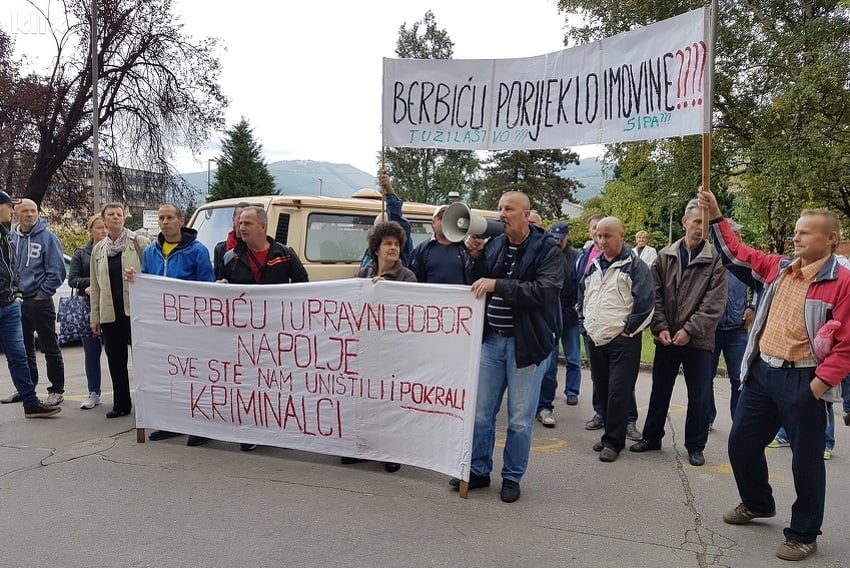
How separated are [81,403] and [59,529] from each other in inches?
125

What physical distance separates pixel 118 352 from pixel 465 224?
3.64 meters

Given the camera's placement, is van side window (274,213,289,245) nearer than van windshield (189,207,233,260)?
Yes

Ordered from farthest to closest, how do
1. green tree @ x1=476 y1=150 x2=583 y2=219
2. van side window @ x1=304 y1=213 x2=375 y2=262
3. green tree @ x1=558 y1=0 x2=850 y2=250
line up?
green tree @ x1=476 y1=150 x2=583 y2=219
green tree @ x1=558 y1=0 x2=850 y2=250
van side window @ x1=304 y1=213 x2=375 y2=262

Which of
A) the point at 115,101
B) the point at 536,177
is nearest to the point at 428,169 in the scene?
the point at 536,177

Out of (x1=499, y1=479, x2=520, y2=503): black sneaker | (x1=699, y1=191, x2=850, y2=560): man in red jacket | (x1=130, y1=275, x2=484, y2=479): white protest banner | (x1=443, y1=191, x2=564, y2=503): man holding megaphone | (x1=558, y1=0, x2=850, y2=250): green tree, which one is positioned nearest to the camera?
(x1=699, y1=191, x2=850, y2=560): man in red jacket

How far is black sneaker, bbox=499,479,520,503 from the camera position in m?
4.04

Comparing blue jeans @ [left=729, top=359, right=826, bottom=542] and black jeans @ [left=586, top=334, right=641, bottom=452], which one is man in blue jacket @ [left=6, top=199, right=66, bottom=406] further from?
blue jeans @ [left=729, top=359, right=826, bottom=542]

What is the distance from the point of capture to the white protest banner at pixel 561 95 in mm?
4344

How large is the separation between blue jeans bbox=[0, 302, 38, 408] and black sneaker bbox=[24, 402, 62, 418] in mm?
100

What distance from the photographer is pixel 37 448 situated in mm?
4977

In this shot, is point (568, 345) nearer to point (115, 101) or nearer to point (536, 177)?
point (115, 101)

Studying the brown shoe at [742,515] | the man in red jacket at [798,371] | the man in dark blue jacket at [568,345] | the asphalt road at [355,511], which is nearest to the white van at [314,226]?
the man in dark blue jacket at [568,345]

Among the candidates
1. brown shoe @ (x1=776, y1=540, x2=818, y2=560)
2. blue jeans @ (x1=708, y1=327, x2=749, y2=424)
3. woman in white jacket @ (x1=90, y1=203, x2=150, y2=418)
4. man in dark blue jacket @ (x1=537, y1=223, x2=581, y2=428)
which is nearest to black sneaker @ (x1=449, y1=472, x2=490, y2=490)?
brown shoe @ (x1=776, y1=540, x2=818, y2=560)

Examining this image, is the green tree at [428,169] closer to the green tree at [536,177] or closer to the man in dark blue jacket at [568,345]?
the green tree at [536,177]
